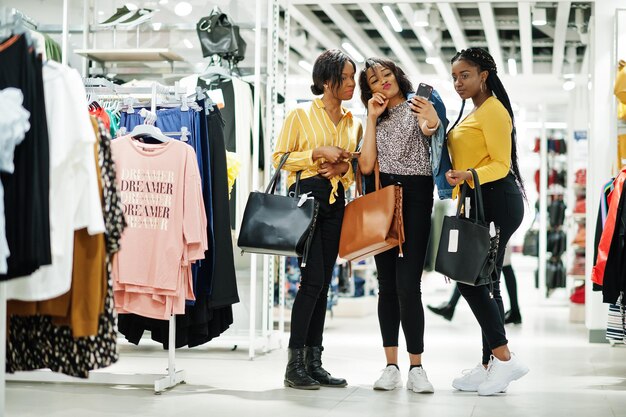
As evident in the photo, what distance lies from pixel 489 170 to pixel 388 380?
1.08 meters

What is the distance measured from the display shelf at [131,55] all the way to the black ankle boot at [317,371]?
2538 mm

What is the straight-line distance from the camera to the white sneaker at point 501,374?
4.08 metres

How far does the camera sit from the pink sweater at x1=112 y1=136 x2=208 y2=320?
3.96 metres

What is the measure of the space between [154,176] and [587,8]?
6295 mm

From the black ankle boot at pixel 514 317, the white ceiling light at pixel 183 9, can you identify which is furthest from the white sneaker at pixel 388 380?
the black ankle boot at pixel 514 317

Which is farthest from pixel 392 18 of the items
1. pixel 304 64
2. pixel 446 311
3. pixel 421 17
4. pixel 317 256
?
pixel 317 256

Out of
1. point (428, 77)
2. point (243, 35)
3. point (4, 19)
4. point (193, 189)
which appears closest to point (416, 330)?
point (193, 189)

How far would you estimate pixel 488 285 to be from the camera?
4.20 meters

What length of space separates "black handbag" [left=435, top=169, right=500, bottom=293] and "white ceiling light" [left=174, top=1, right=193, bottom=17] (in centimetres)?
319

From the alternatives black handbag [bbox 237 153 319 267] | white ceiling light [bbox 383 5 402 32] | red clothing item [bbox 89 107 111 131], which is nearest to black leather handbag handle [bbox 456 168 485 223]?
black handbag [bbox 237 153 319 267]

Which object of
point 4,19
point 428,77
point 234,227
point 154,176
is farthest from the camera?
point 428,77

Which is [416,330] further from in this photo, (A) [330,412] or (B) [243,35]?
(B) [243,35]

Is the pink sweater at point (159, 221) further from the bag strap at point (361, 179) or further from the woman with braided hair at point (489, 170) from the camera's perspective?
the woman with braided hair at point (489, 170)

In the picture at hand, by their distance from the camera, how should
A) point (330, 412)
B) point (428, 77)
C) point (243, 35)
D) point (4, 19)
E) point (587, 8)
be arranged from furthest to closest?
point (428, 77) → point (587, 8) → point (243, 35) → point (330, 412) → point (4, 19)
